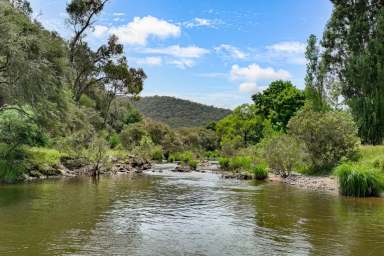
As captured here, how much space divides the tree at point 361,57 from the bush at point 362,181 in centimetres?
1783

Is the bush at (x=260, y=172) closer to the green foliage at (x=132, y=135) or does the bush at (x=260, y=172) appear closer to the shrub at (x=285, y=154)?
the shrub at (x=285, y=154)

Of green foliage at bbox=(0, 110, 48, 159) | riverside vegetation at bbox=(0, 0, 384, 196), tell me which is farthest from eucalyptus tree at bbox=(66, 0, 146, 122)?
green foliage at bbox=(0, 110, 48, 159)

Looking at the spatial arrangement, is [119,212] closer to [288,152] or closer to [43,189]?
[43,189]

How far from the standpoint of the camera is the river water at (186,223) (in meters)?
11.8

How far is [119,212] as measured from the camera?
57.5 ft

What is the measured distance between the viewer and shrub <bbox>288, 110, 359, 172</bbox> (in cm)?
3244

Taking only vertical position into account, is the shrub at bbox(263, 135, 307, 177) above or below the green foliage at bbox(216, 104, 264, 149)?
below

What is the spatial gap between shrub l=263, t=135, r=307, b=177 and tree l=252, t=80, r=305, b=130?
36313 mm

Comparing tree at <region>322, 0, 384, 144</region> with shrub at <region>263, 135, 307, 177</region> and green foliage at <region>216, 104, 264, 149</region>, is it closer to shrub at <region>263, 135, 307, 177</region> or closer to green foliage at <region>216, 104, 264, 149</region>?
shrub at <region>263, 135, 307, 177</region>

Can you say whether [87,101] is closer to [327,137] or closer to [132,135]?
[132,135]

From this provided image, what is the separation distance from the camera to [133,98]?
59.3m

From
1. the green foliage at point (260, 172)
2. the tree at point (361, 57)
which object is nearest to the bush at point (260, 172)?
the green foliage at point (260, 172)

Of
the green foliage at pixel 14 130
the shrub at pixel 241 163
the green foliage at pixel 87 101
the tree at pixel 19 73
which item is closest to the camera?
the tree at pixel 19 73

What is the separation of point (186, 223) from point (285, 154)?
19.7 metres
